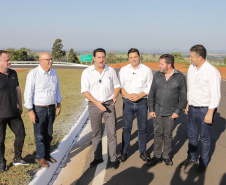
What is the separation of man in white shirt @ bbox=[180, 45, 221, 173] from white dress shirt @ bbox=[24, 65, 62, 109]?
244cm

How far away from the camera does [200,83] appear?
4.05 m

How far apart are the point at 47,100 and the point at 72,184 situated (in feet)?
4.74

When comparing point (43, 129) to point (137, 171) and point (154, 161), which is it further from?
point (154, 161)

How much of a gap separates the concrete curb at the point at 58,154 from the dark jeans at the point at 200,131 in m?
2.54

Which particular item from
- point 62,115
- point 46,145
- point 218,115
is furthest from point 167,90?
point 218,115

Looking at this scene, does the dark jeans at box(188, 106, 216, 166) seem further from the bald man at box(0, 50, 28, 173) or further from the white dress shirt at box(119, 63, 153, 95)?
the bald man at box(0, 50, 28, 173)

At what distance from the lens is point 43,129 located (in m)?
4.24

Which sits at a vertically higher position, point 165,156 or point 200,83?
point 200,83

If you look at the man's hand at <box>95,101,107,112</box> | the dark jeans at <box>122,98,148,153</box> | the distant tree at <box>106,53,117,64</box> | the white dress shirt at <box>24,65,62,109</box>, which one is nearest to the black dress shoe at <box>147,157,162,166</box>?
the dark jeans at <box>122,98,148,153</box>

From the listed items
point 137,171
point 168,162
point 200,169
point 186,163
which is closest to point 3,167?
point 137,171

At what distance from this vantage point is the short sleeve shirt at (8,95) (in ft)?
12.7

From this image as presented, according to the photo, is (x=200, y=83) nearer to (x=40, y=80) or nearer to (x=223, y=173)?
(x=223, y=173)

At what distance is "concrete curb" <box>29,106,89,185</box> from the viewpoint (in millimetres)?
3764

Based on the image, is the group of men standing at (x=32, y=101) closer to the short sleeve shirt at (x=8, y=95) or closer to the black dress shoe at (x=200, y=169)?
the short sleeve shirt at (x=8, y=95)
